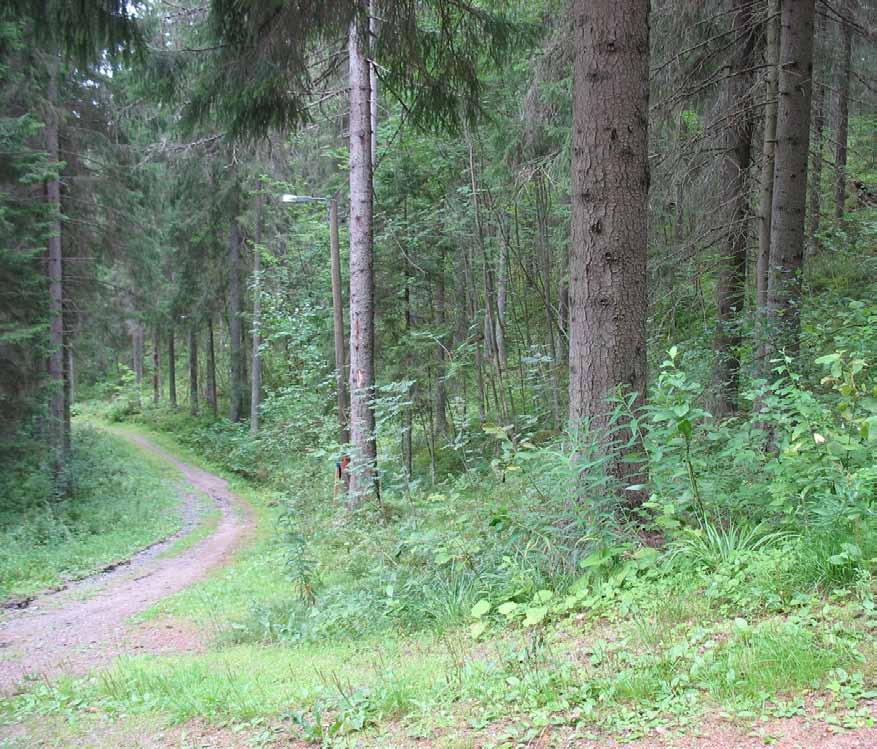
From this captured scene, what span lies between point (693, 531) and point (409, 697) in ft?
6.92

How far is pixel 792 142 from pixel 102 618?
34.5 ft

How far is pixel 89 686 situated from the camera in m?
5.22

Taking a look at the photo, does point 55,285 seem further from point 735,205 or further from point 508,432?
point 735,205

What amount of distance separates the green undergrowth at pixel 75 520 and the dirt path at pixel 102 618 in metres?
0.66

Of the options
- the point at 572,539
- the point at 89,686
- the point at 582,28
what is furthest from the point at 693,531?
the point at 89,686

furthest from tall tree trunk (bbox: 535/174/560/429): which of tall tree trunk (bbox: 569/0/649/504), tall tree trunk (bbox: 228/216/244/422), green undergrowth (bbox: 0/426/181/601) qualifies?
tall tree trunk (bbox: 228/216/244/422)

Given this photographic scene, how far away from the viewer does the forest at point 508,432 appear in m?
3.57

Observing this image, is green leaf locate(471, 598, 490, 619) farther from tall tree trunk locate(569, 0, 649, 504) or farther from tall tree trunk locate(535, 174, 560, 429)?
tall tree trunk locate(535, 174, 560, 429)

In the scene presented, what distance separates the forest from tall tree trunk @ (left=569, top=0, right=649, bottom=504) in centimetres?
2

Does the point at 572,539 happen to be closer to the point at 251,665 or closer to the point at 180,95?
the point at 251,665

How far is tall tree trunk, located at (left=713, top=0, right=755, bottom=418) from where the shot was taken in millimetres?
9125

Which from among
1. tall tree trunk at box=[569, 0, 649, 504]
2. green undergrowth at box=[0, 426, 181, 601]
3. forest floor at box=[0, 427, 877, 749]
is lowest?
green undergrowth at box=[0, 426, 181, 601]

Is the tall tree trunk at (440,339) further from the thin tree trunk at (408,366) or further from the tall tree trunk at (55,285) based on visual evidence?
the tall tree trunk at (55,285)

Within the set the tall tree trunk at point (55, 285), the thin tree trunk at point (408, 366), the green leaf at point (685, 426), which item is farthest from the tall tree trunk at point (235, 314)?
the green leaf at point (685, 426)
